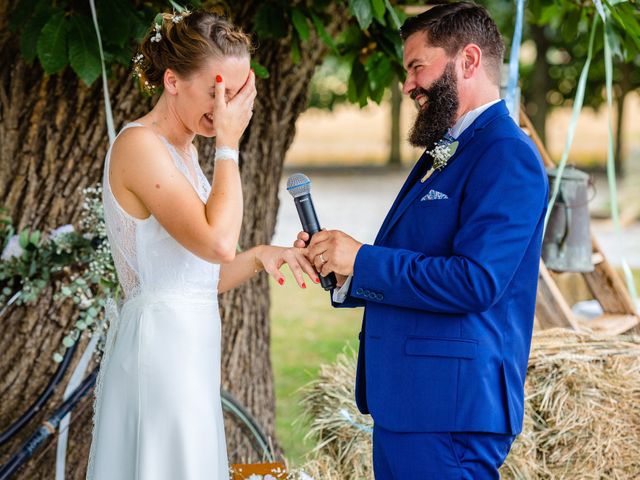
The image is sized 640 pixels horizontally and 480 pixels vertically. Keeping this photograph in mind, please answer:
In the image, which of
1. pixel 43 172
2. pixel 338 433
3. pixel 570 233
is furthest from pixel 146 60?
pixel 570 233

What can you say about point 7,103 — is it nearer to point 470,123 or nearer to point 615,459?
point 470,123

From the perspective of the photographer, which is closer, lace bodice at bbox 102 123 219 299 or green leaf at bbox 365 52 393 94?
lace bodice at bbox 102 123 219 299

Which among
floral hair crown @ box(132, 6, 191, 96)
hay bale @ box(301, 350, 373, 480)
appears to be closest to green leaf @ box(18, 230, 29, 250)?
floral hair crown @ box(132, 6, 191, 96)

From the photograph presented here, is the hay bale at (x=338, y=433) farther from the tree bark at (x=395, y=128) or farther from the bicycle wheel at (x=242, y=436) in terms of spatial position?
the tree bark at (x=395, y=128)

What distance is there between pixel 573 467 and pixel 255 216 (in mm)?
1904

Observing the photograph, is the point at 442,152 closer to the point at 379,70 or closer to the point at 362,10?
the point at 362,10

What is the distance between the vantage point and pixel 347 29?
394 centimetres

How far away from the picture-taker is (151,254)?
2.43 meters

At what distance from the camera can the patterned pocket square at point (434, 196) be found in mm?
2287

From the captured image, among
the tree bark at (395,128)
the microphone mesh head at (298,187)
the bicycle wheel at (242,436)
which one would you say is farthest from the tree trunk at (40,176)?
Result: the tree bark at (395,128)

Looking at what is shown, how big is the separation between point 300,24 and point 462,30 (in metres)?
1.09

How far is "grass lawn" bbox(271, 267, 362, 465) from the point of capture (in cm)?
682

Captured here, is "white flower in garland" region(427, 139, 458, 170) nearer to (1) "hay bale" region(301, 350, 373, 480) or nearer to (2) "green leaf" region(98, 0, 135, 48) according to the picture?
(2) "green leaf" region(98, 0, 135, 48)

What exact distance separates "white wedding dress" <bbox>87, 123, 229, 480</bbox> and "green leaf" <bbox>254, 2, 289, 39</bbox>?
3.46ft
